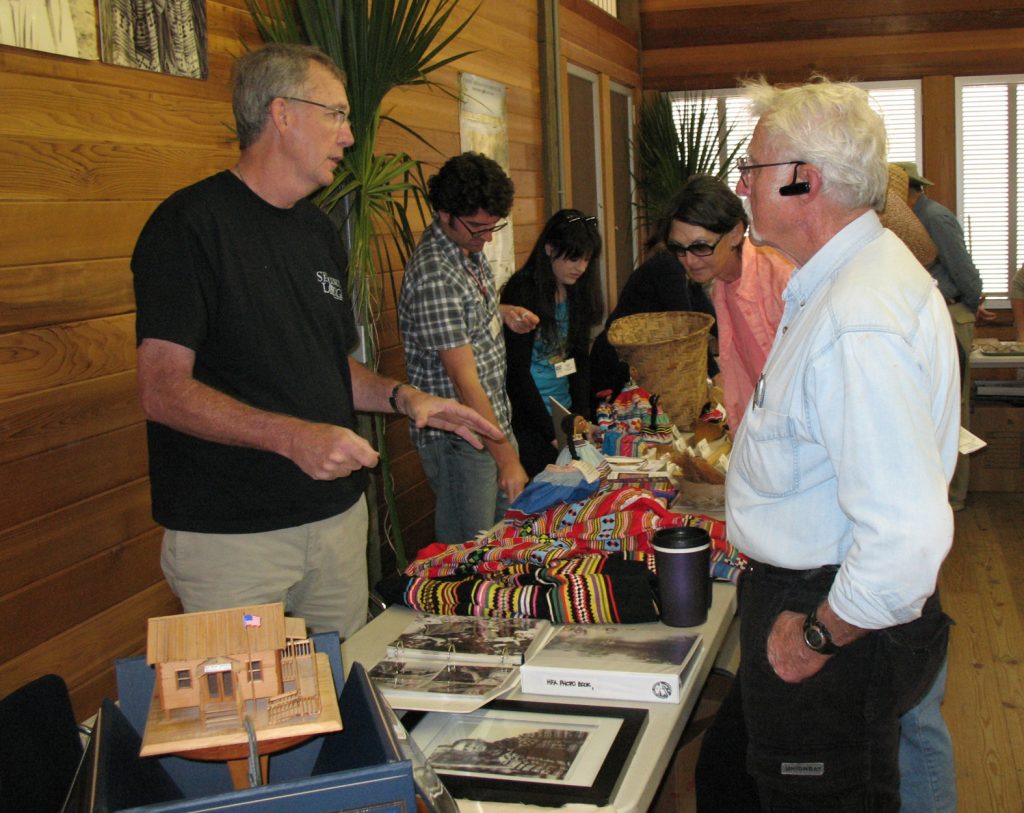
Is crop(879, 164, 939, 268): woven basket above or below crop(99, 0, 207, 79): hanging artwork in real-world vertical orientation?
below

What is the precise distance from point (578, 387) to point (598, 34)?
13.1 feet

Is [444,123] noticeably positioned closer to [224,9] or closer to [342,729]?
[224,9]

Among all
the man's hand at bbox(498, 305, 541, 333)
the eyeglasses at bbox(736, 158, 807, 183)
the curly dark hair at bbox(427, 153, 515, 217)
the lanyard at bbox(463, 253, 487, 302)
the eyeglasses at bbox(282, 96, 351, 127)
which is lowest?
the man's hand at bbox(498, 305, 541, 333)

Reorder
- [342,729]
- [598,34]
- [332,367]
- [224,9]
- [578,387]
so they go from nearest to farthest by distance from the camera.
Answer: [342,729] → [332,367] → [224,9] → [578,387] → [598,34]

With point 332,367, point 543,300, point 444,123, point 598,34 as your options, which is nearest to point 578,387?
point 543,300

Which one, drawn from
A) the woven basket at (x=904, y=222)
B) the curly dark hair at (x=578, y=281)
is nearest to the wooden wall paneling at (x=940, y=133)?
the woven basket at (x=904, y=222)

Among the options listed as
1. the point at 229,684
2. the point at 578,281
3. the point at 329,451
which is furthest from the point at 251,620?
the point at 578,281

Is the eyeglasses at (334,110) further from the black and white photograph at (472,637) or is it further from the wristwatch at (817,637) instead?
the wristwatch at (817,637)

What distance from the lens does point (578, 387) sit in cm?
375

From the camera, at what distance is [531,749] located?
1420 mm

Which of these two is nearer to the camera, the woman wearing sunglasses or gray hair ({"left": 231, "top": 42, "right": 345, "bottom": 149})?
Result: gray hair ({"left": 231, "top": 42, "right": 345, "bottom": 149})

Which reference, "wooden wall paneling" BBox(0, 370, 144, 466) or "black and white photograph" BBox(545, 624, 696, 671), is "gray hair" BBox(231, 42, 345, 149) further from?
"black and white photograph" BBox(545, 624, 696, 671)

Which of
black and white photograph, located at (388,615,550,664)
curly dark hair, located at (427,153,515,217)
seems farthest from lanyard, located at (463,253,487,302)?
black and white photograph, located at (388,615,550,664)

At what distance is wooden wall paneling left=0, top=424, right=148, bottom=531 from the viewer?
6.99 ft
